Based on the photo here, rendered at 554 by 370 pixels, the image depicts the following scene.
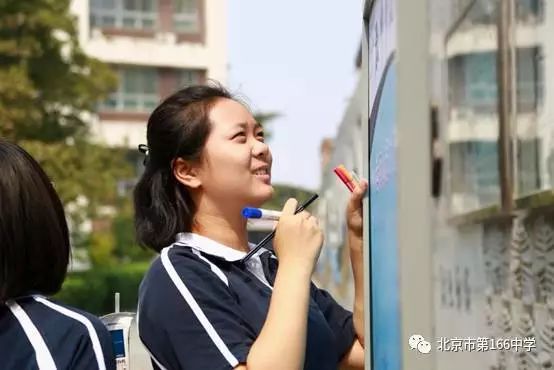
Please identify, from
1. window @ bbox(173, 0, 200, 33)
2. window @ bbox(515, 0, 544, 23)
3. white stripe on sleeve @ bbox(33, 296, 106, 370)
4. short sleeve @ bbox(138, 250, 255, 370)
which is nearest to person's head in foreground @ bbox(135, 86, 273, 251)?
short sleeve @ bbox(138, 250, 255, 370)

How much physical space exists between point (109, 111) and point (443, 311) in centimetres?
2168

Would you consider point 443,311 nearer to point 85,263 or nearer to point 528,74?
point 528,74

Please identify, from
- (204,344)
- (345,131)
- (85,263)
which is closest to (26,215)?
(204,344)

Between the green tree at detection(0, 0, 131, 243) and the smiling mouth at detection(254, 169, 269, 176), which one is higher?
the green tree at detection(0, 0, 131, 243)

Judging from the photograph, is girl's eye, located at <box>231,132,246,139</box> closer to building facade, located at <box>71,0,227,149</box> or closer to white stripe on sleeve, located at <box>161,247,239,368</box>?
white stripe on sleeve, located at <box>161,247,239,368</box>

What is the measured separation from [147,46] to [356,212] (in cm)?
2128

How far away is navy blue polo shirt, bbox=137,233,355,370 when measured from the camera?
4.23 feet

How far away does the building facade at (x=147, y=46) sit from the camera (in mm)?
22094

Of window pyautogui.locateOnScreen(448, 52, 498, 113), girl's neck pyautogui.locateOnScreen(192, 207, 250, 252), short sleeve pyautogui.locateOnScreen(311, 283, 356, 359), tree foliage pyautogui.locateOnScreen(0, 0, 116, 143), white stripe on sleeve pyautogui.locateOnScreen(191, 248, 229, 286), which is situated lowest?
short sleeve pyautogui.locateOnScreen(311, 283, 356, 359)

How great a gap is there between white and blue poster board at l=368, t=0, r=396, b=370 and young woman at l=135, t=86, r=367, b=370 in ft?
0.38

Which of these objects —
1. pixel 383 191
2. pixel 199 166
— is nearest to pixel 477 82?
pixel 383 191

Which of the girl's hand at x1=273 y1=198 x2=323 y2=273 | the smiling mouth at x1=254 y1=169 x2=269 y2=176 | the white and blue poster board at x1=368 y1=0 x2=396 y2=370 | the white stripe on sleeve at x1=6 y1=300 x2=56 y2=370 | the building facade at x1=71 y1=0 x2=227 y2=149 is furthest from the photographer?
the building facade at x1=71 y1=0 x2=227 y2=149

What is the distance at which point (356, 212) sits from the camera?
165 cm

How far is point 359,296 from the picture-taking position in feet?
5.44
